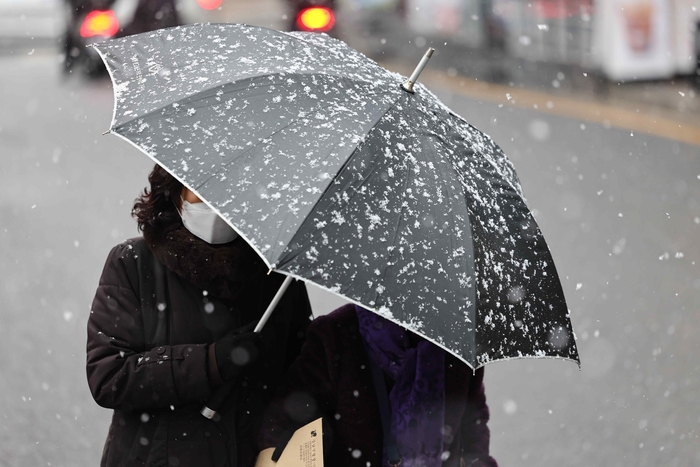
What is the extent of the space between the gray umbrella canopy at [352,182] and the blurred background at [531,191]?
101 inches

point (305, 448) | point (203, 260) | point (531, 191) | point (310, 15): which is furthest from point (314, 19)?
point (305, 448)

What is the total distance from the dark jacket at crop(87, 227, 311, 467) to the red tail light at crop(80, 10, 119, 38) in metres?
10.6

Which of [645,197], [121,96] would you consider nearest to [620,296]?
[645,197]

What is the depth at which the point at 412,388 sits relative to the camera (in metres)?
2.54

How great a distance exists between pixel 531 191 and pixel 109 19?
6.93 m

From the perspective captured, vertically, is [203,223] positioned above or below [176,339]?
above

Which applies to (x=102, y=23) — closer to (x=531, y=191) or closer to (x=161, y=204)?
(x=531, y=191)

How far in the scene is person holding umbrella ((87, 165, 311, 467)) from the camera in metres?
2.42

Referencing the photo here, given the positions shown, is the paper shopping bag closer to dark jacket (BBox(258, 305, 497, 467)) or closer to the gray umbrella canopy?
dark jacket (BBox(258, 305, 497, 467))

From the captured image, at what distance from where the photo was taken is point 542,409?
17.1ft

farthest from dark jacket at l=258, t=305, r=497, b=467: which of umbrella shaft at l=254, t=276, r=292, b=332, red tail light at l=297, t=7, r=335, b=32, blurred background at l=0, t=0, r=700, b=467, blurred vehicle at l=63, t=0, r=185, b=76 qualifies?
blurred vehicle at l=63, t=0, r=185, b=76

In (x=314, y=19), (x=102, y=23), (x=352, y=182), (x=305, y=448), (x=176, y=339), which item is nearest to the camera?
(x=352, y=182)

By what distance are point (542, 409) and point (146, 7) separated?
9.12m

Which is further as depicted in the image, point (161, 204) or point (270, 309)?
point (161, 204)
